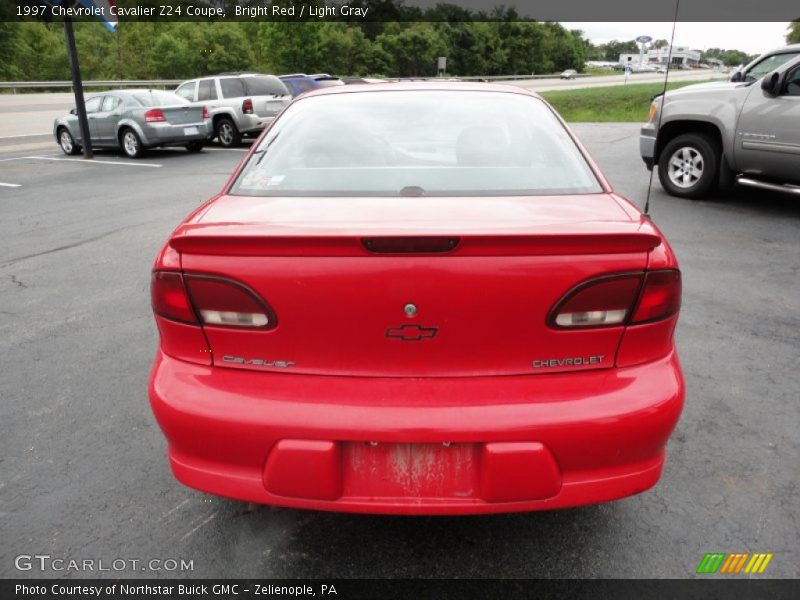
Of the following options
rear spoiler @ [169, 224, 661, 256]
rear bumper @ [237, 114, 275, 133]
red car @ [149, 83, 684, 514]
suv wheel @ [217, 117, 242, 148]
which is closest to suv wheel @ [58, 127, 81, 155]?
suv wheel @ [217, 117, 242, 148]

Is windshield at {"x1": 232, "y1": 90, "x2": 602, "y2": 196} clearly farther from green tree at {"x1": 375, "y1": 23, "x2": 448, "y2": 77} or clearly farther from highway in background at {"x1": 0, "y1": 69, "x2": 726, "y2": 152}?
green tree at {"x1": 375, "y1": 23, "x2": 448, "y2": 77}

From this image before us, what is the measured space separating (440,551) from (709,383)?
2043mm

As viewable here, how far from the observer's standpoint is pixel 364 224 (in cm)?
195

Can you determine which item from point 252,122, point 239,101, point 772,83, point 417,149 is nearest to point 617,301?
point 417,149

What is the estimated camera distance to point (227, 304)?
1974mm

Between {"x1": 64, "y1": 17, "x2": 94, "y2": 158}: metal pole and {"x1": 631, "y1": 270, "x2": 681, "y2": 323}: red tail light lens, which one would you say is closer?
{"x1": 631, "y1": 270, "x2": 681, "y2": 323}: red tail light lens

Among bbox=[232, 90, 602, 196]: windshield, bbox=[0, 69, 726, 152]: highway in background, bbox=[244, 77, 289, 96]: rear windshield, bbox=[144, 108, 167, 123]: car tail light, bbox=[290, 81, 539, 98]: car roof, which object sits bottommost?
bbox=[0, 69, 726, 152]: highway in background

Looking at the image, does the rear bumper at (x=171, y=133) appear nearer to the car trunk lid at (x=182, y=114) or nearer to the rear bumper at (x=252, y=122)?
the car trunk lid at (x=182, y=114)

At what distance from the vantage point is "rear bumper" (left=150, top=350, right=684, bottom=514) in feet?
6.11

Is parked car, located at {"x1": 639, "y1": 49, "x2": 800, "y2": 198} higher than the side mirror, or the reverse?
the side mirror

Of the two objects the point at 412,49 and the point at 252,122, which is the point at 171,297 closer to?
the point at 252,122

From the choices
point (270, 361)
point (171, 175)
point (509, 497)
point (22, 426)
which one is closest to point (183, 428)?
point (270, 361)

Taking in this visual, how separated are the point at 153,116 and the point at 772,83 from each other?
11618mm

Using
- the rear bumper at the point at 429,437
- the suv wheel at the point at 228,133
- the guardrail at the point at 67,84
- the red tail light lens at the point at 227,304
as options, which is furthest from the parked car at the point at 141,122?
the guardrail at the point at 67,84
